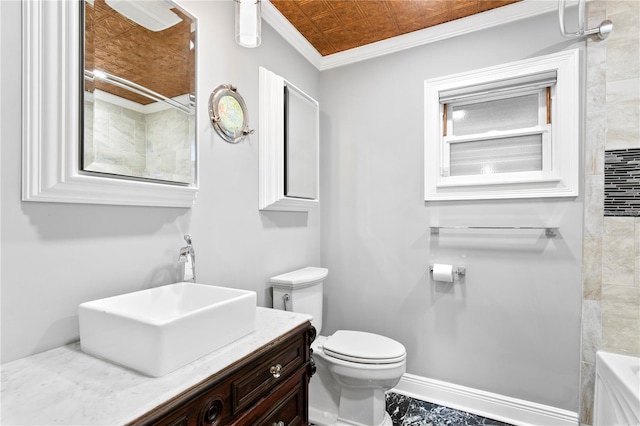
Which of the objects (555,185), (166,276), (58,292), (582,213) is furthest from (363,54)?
(58,292)

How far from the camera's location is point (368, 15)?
195 cm


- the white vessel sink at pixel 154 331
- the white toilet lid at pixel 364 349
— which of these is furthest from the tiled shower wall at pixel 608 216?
the white vessel sink at pixel 154 331

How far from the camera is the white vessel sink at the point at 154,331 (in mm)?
787

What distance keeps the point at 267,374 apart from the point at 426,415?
4.67ft

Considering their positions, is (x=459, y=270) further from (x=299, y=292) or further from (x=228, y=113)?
(x=228, y=113)

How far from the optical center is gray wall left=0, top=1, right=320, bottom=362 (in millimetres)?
871

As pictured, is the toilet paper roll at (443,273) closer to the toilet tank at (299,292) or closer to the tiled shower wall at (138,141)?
the toilet tank at (299,292)

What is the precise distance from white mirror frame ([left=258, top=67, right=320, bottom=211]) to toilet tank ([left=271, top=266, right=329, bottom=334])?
0.45 m

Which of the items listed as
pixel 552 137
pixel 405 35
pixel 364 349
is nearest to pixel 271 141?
pixel 405 35

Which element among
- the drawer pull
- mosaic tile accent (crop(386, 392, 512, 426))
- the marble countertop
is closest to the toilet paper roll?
mosaic tile accent (crop(386, 392, 512, 426))

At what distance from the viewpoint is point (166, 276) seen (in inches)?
50.9

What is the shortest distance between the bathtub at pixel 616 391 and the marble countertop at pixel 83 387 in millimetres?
1553

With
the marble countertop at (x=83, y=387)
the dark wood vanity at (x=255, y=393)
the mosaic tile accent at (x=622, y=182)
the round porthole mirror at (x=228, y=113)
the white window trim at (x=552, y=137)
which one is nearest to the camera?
the marble countertop at (x=83, y=387)

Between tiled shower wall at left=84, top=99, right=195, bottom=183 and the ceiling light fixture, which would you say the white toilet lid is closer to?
tiled shower wall at left=84, top=99, right=195, bottom=183
